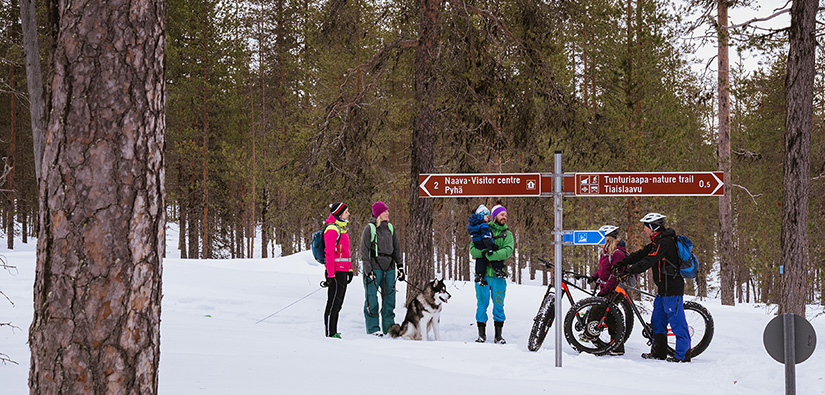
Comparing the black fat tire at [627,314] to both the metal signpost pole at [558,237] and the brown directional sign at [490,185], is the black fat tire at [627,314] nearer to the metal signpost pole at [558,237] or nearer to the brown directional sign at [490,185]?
the metal signpost pole at [558,237]

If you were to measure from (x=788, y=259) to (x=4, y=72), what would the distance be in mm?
28099

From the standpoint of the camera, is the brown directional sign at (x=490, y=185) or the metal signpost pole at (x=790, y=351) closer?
the metal signpost pole at (x=790, y=351)

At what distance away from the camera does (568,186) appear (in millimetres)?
6262

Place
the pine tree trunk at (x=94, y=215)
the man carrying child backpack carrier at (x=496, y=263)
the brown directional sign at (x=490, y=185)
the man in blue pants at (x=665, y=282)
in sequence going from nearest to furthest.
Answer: the pine tree trunk at (x=94, y=215), the brown directional sign at (x=490, y=185), the man in blue pants at (x=665, y=282), the man carrying child backpack carrier at (x=496, y=263)

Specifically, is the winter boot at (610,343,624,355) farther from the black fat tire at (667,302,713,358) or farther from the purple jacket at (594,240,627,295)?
the purple jacket at (594,240,627,295)

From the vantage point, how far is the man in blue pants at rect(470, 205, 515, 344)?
8094mm

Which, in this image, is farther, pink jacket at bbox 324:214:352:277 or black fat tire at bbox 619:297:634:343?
pink jacket at bbox 324:214:352:277

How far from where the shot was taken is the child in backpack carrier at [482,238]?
8.02m

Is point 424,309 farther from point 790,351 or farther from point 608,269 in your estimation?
point 790,351

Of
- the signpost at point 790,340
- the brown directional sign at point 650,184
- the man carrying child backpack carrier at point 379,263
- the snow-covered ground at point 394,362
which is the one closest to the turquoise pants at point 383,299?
the man carrying child backpack carrier at point 379,263

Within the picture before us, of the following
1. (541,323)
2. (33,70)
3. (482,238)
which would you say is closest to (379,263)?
(482,238)

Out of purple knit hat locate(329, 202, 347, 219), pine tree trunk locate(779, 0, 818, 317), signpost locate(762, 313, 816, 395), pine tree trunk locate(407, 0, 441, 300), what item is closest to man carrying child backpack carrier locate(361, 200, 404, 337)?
purple knit hat locate(329, 202, 347, 219)

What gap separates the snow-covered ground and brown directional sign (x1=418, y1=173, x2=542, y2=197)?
1.80m

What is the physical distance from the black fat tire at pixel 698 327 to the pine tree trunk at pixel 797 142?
219 cm
